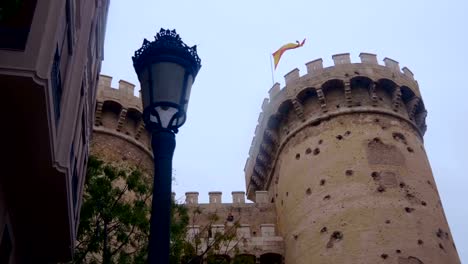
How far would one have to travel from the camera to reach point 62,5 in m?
8.02

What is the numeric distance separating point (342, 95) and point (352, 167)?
321 cm

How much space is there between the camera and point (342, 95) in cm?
2189

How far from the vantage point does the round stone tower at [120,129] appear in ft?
69.3

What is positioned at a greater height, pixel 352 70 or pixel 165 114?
pixel 352 70

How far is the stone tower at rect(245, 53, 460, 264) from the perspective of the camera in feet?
59.8

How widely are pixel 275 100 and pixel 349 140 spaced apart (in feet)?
12.7

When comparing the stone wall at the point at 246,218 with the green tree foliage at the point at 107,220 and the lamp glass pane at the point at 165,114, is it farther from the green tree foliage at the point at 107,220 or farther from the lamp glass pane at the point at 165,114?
the lamp glass pane at the point at 165,114

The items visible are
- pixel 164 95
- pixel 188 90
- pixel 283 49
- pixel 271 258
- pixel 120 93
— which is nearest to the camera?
pixel 164 95

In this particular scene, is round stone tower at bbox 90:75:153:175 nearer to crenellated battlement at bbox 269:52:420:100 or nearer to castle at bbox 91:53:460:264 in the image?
castle at bbox 91:53:460:264

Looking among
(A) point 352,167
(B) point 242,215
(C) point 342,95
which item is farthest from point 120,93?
(A) point 352,167

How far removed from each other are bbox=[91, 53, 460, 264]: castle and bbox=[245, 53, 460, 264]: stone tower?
0.03m

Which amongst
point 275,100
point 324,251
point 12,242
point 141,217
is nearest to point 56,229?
point 12,242

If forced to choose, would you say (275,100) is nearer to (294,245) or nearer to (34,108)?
(294,245)

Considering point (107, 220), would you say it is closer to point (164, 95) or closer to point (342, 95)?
point (164, 95)
